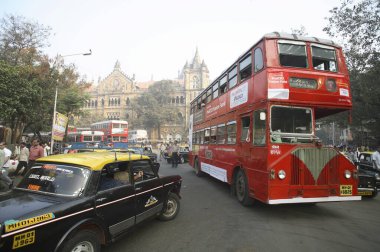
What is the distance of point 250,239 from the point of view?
498 cm

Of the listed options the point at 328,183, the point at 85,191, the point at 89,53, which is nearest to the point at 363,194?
the point at 328,183

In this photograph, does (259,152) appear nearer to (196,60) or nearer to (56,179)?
(56,179)

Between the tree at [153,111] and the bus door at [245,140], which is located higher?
the tree at [153,111]

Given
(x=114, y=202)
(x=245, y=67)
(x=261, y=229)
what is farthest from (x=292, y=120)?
(x=114, y=202)

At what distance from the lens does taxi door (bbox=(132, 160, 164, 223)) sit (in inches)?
190

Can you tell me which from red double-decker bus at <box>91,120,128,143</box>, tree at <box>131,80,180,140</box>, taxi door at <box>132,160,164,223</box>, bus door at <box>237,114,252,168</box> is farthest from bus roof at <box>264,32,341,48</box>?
tree at <box>131,80,180,140</box>

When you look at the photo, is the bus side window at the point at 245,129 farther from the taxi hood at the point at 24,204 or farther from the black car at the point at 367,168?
the taxi hood at the point at 24,204

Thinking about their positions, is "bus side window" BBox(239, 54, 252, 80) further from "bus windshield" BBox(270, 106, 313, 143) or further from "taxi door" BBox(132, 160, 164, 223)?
"taxi door" BBox(132, 160, 164, 223)

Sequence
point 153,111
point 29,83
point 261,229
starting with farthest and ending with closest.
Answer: point 153,111 < point 29,83 < point 261,229

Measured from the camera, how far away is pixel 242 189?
7660mm

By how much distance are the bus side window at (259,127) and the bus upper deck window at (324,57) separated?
78.9 inches

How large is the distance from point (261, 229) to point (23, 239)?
14.2 ft

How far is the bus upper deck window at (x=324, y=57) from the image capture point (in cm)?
685

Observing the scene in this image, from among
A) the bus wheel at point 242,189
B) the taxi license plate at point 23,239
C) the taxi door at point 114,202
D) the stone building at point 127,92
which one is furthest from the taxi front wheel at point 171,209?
the stone building at point 127,92
